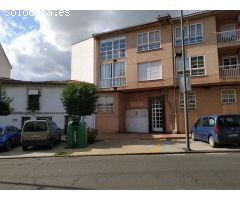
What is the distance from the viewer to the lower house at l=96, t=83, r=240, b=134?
71.9 ft

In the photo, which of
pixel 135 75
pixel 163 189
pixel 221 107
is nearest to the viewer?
pixel 163 189

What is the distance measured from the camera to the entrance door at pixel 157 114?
23.8m

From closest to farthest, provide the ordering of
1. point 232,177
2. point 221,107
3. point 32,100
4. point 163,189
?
point 163,189 → point 232,177 → point 221,107 → point 32,100

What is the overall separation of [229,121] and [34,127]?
10.9m

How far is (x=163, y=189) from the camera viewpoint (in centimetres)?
614

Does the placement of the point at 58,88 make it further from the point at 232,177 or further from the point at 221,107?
the point at 232,177

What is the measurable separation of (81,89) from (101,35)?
348 inches

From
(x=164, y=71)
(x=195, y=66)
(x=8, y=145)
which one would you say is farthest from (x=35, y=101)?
(x=195, y=66)

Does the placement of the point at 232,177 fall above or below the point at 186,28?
below

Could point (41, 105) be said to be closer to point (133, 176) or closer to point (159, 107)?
point (159, 107)

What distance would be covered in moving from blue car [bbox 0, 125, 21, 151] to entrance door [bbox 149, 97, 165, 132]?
11814 millimetres

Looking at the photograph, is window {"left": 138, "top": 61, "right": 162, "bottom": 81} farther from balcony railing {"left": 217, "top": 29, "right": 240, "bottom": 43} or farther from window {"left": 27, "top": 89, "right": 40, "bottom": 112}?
window {"left": 27, "top": 89, "right": 40, "bottom": 112}

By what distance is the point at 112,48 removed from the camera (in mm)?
25641
